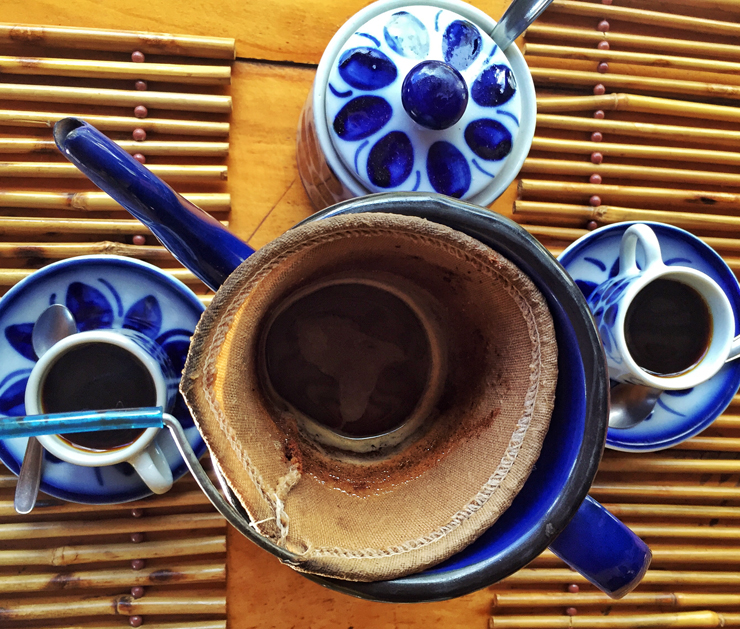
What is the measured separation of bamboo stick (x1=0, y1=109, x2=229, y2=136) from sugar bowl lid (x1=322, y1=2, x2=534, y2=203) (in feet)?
0.52

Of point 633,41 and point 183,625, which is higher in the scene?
point 633,41

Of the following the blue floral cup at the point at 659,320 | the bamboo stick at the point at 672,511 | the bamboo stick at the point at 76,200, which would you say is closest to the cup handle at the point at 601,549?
the blue floral cup at the point at 659,320

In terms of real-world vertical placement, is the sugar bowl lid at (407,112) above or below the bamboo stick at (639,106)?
below

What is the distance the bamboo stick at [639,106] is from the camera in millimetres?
561

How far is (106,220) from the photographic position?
0.51 m

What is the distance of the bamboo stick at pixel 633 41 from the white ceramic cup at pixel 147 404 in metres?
0.51

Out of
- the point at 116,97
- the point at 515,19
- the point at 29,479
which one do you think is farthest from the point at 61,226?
the point at 515,19

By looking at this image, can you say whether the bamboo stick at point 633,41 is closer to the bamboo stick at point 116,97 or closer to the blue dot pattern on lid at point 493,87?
the blue dot pattern on lid at point 493,87

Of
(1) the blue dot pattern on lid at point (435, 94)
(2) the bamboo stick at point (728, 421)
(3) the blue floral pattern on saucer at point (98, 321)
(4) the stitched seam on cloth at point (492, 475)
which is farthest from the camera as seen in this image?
(2) the bamboo stick at point (728, 421)

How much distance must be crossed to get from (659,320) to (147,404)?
0.49m

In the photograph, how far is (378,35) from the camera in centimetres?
41

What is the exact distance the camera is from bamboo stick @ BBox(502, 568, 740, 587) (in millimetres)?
563

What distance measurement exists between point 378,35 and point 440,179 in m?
0.13

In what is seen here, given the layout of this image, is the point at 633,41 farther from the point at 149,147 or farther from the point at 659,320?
the point at 149,147
